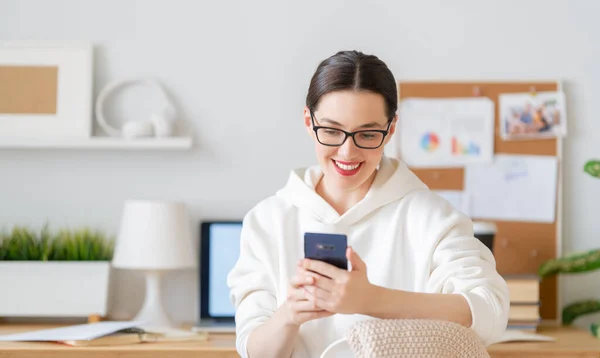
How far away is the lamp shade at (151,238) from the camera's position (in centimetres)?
234

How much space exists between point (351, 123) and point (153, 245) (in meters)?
1.21

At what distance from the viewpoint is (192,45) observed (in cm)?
258

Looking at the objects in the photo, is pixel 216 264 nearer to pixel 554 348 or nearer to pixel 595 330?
pixel 554 348

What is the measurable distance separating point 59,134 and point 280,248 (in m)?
1.34

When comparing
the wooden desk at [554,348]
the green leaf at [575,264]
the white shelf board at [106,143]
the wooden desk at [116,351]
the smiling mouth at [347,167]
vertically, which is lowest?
the wooden desk at [116,351]

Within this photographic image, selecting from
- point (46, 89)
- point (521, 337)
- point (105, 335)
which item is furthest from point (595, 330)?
point (46, 89)

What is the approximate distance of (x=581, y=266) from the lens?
237 cm

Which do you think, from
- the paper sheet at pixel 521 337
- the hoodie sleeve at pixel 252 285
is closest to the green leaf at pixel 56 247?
the hoodie sleeve at pixel 252 285

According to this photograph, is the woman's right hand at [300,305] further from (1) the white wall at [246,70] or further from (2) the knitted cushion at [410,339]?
(1) the white wall at [246,70]

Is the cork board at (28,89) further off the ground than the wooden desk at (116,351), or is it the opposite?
the cork board at (28,89)

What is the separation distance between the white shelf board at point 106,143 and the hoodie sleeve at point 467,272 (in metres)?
1.24

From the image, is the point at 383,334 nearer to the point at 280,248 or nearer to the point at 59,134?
the point at 280,248

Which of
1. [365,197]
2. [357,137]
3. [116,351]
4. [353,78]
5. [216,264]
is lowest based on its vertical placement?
[116,351]

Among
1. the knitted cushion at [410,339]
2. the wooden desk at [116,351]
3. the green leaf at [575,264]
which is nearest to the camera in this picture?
the knitted cushion at [410,339]
